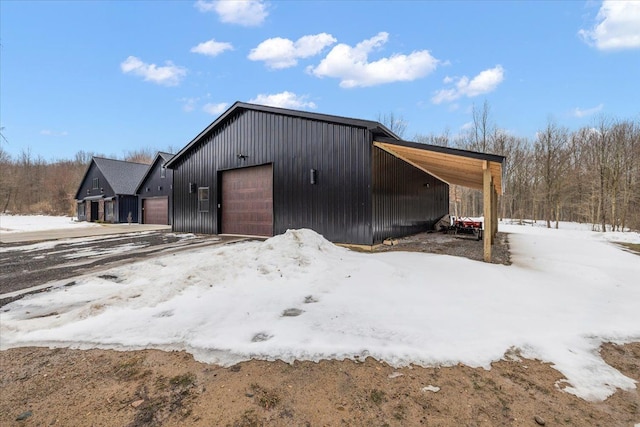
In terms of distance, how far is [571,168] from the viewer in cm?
2061

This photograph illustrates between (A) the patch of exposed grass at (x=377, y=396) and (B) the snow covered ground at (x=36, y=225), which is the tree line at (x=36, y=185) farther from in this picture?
(A) the patch of exposed grass at (x=377, y=396)

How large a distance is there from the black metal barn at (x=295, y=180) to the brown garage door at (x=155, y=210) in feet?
27.4

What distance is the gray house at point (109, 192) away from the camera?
21469 millimetres

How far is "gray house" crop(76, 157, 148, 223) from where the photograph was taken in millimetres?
21469

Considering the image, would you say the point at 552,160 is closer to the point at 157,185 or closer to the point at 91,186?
the point at 157,185

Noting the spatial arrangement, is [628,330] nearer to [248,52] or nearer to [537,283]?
[537,283]

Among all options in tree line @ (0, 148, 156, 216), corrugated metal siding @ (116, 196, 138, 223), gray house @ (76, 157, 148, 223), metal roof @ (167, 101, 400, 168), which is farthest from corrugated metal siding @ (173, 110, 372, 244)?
tree line @ (0, 148, 156, 216)

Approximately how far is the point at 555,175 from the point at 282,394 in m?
26.5

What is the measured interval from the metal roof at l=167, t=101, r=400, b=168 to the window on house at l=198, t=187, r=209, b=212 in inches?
75.8

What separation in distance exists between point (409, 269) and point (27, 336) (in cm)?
488

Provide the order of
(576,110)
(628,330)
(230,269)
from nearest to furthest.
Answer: (628,330) → (230,269) → (576,110)

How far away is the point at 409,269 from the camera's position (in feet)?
15.3

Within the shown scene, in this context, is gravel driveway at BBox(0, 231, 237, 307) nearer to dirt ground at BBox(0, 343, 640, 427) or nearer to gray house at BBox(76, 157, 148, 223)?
dirt ground at BBox(0, 343, 640, 427)

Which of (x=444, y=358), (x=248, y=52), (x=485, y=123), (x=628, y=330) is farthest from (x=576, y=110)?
(x=444, y=358)
